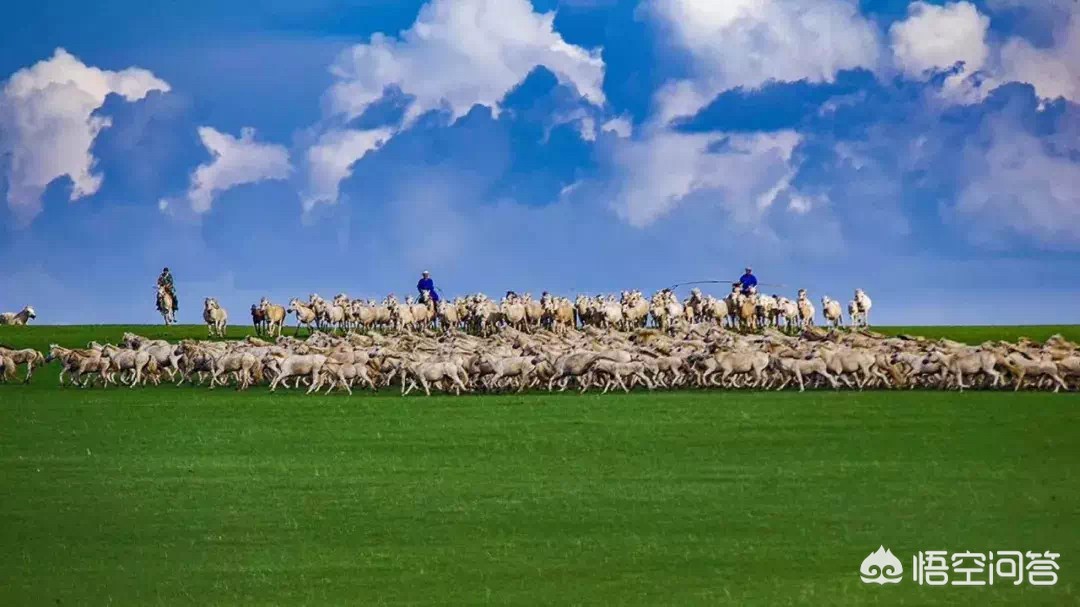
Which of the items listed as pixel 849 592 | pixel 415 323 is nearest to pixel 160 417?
pixel 849 592

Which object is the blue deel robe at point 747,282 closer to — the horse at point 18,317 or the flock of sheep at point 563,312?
the flock of sheep at point 563,312

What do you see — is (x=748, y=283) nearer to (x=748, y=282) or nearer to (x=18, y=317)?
(x=748, y=282)

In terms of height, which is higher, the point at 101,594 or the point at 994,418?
the point at 994,418

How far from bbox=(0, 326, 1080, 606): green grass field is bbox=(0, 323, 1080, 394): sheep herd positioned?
317 centimetres

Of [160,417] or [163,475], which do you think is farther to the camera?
[160,417]

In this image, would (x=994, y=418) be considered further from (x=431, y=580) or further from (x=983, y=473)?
(x=431, y=580)

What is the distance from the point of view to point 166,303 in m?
58.8

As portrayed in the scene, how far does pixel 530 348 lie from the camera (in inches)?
1537

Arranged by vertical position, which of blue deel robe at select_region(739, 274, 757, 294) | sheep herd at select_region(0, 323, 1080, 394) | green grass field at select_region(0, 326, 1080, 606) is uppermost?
blue deel robe at select_region(739, 274, 757, 294)

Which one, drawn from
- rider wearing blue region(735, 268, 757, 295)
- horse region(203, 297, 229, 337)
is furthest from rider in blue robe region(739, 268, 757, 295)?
horse region(203, 297, 229, 337)

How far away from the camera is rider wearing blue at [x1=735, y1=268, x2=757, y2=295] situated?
2248 inches

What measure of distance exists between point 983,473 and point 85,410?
58.2ft

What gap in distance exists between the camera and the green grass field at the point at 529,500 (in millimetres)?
16500

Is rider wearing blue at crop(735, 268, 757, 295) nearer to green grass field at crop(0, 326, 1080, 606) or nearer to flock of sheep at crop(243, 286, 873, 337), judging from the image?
flock of sheep at crop(243, 286, 873, 337)
